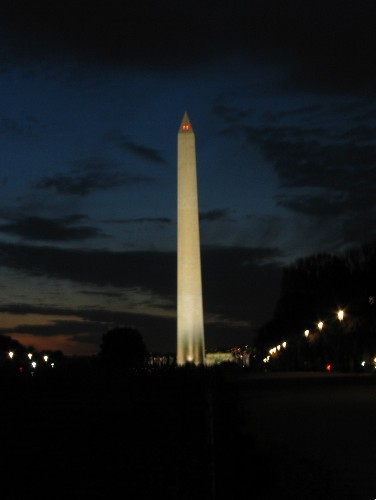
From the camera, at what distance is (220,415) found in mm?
13406

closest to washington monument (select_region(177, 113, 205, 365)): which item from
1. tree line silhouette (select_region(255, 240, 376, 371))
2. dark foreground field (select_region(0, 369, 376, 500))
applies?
tree line silhouette (select_region(255, 240, 376, 371))

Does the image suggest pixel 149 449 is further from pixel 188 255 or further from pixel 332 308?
pixel 332 308

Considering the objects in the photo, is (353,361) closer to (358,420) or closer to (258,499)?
(358,420)

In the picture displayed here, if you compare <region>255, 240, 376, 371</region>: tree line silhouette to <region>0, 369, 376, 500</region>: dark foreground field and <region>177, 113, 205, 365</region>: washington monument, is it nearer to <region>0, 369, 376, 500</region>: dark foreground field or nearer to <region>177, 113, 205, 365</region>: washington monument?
<region>177, 113, 205, 365</region>: washington monument

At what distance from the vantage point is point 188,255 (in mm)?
67062

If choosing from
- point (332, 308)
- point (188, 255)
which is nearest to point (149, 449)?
point (188, 255)

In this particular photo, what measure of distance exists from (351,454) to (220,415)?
3.22 metres

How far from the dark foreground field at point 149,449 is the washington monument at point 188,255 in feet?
166

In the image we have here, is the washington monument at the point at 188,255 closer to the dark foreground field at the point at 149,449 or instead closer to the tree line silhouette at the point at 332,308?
the tree line silhouette at the point at 332,308

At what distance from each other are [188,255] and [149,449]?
5617 centimetres

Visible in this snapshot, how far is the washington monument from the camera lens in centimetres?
6662

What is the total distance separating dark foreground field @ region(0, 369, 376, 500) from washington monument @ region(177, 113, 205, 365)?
50.5m

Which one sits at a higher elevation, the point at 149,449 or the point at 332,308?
the point at 332,308

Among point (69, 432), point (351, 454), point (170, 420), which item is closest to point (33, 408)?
point (69, 432)
